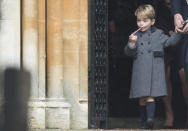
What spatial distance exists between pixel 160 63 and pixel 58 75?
1306 millimetres

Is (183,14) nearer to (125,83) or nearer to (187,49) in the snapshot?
(187,49)

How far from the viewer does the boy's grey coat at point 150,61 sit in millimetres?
6840

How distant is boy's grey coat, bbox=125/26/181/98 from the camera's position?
6.84 m

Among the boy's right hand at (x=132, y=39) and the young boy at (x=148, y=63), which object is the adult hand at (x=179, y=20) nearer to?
the young boy at (x=148, y=63)

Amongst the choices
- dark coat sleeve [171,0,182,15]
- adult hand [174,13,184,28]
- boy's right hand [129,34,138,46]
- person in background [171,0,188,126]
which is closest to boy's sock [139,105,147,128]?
person in background [171,0,188,126]

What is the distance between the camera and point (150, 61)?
6879 millimetres

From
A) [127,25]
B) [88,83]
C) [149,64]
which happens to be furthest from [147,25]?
[127,25]

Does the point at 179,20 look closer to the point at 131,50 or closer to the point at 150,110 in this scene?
the point at 131,50

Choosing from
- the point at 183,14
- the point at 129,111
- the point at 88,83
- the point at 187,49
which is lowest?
the point at 129,111

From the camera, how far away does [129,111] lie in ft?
30.1

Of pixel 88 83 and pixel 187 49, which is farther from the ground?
pixel 187 49

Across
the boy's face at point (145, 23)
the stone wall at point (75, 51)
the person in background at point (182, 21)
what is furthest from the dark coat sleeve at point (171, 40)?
the stone wall at point (75, 51)

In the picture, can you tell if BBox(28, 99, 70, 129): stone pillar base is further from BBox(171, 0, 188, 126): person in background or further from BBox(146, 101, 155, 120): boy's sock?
BBox(171, 0, 188, 126): person in background

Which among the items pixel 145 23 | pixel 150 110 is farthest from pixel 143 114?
pixel 145 23
